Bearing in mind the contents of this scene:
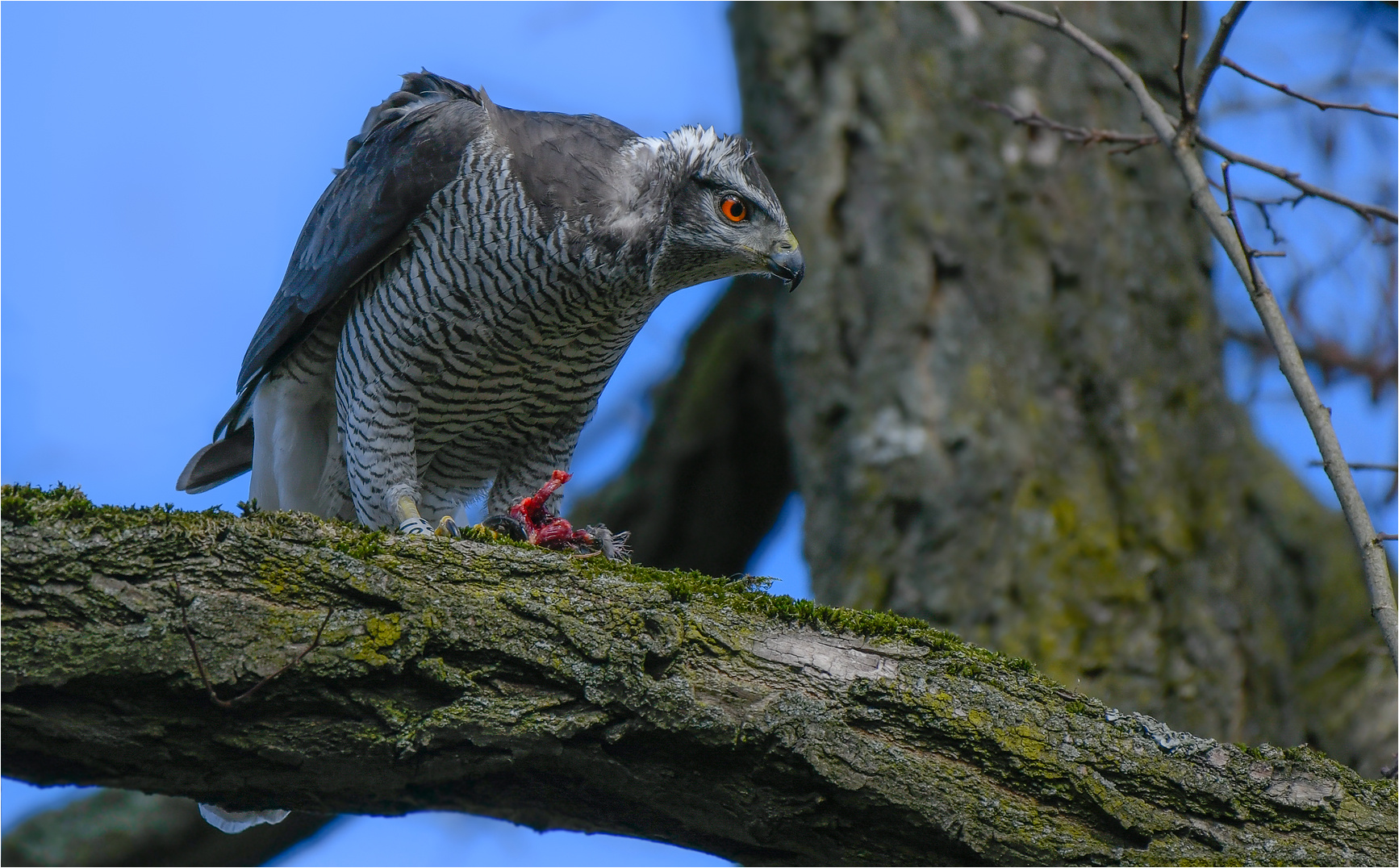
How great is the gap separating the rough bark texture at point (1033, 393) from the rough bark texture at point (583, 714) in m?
2.87

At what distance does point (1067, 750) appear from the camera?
9.93 ft

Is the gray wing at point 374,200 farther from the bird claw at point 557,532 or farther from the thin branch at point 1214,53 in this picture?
the thin branch at point 1214,53

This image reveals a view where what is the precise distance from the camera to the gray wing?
4.57 meters

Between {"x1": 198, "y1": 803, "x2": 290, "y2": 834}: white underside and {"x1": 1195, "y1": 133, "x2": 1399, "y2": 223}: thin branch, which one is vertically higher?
{"x1": 1195, "y1": 133, "x2": 1399, "y2": 223}: thin branch

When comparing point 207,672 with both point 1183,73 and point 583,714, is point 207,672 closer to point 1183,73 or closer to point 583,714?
point 583,714

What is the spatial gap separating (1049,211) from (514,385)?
3.85 meters

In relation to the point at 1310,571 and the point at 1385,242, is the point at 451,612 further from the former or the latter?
the point at 1310,571

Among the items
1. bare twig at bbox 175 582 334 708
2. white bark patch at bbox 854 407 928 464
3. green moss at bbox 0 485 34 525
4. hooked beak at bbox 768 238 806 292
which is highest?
white bark patch at bbox 854 407 928 464

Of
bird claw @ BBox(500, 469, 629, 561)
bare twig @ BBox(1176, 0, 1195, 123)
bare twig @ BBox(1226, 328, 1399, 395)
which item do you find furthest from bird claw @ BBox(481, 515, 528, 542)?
bare twig @ BBox(1226, 328, 1399, 395)

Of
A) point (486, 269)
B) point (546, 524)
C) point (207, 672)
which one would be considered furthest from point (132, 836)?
point (207, 672)

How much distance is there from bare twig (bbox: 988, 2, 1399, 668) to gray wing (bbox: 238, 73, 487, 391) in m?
2.34

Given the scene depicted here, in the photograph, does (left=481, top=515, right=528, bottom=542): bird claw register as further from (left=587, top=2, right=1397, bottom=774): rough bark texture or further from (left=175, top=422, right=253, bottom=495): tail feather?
(left=587, top=2, right=1397, bottom=774): rough bark texture

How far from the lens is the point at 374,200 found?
462 cm

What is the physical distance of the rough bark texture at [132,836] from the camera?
6.18m
